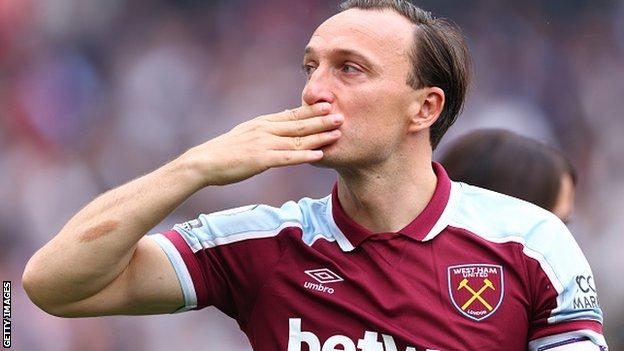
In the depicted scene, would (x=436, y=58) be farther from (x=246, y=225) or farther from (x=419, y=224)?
(x=246, y=225)

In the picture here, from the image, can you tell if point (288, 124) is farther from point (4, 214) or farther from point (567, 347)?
point (4, 214)

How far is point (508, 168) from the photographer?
4.70 meters

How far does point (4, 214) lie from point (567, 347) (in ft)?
13.0

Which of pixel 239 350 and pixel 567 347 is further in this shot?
pixel 239 350

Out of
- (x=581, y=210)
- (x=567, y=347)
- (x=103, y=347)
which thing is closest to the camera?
(x=567, y=347)

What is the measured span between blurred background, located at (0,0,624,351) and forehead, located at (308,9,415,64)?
3.04m

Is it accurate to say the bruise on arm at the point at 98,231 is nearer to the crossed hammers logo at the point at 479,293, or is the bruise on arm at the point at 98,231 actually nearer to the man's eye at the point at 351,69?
the man's eye at the point at 351,69

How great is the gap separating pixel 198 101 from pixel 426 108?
313cm

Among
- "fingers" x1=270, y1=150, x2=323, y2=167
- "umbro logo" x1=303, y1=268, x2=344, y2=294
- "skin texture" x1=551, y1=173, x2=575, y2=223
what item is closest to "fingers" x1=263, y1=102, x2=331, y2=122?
"fingers" x1=270, y1=150, x2=323, y2=167

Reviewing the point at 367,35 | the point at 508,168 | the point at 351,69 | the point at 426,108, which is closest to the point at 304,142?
the point at 351,69

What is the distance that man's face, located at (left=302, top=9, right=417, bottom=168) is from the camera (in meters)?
3.50

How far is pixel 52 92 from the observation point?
6574 mm

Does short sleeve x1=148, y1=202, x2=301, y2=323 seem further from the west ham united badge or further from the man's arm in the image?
the west ham united badge

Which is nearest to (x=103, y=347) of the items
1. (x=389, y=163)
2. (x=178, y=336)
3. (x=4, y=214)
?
(x=178, y=336)
